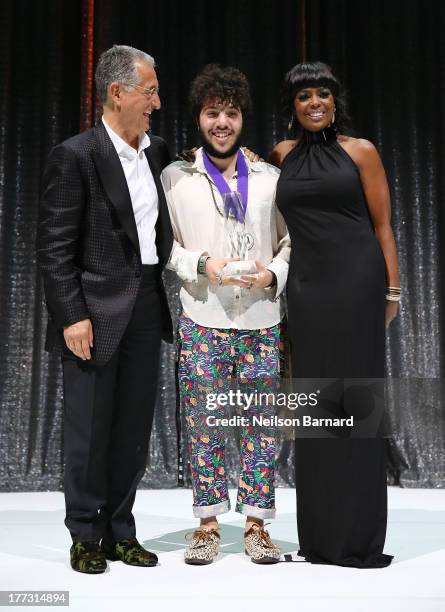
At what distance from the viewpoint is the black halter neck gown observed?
2.54 meters

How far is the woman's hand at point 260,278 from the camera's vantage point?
98.4 inches

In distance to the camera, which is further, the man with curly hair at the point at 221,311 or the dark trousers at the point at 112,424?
the man with curly hair at the point at 221,311

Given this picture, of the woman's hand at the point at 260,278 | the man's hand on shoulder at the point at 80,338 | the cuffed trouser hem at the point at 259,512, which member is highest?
the woman's hand at the point at 260,278

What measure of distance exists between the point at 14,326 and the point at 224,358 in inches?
84.6

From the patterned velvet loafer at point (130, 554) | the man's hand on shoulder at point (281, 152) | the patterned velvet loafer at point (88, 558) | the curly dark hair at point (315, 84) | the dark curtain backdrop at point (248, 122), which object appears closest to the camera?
the patterned velvet loafer at point (88, 558)

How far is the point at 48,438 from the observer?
445 centimetres

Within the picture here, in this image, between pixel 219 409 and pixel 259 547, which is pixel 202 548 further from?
pixel 219 409

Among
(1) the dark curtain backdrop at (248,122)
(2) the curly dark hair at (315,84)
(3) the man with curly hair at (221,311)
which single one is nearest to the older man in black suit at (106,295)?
(3) the man with curly hair at (221,311)

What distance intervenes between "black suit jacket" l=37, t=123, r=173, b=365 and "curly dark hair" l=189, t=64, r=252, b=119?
362 millimetres

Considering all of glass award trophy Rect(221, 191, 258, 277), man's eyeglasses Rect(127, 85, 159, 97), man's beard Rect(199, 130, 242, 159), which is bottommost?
glass award trophy Rect(221, 191, 258, 277)

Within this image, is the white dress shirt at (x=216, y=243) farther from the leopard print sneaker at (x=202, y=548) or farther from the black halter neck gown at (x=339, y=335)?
the leopard print sneaker at (x=202, y=548)

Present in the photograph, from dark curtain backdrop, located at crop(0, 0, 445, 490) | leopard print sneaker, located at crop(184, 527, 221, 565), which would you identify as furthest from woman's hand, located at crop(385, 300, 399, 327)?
dark curtain backdrop, located at crop(0, 0, 445, 490)

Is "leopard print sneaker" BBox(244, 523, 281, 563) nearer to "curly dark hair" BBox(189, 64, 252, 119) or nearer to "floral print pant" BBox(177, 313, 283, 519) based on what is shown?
"floral print pant" BBox(177, 313, 283, 519)

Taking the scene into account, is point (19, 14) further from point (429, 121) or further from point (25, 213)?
point (429, 121)
